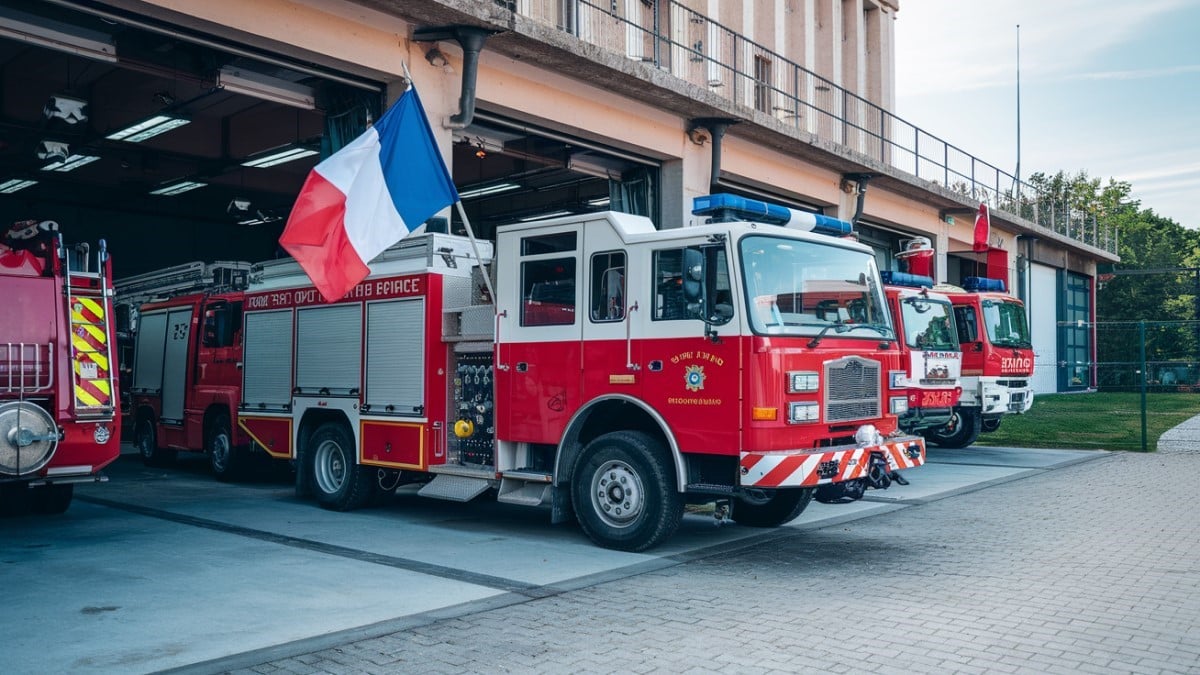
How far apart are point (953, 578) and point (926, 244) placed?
14.2 metres

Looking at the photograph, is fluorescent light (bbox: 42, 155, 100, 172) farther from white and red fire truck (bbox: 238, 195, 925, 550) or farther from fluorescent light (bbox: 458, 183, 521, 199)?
white and red fire truck (bbox: 238, 195, 925, 550)

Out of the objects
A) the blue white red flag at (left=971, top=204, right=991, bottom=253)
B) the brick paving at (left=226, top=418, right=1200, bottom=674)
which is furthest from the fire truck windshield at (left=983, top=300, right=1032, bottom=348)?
the brick paving at (left=226, top=418, right=1200, bottom=674)

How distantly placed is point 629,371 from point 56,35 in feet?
23.5

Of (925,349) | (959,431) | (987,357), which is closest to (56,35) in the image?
(925,349)

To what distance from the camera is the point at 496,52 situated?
13.1 meters

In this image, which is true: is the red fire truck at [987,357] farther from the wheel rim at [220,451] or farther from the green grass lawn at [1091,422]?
the wheel rim at [220,451]

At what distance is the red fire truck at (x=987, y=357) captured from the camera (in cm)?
1725

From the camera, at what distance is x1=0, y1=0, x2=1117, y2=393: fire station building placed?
11586 millimetres

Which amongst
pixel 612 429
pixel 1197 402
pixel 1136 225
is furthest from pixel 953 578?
pixel 1136 225

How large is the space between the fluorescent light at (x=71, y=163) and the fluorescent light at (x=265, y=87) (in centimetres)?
831

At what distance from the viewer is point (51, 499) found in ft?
36.4

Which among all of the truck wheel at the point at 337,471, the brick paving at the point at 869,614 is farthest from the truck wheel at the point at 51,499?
the brick paving at the point at 869,614

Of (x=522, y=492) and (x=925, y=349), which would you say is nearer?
(x=522, y=492)

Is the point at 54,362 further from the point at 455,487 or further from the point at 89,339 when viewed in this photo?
the point at 455,487
